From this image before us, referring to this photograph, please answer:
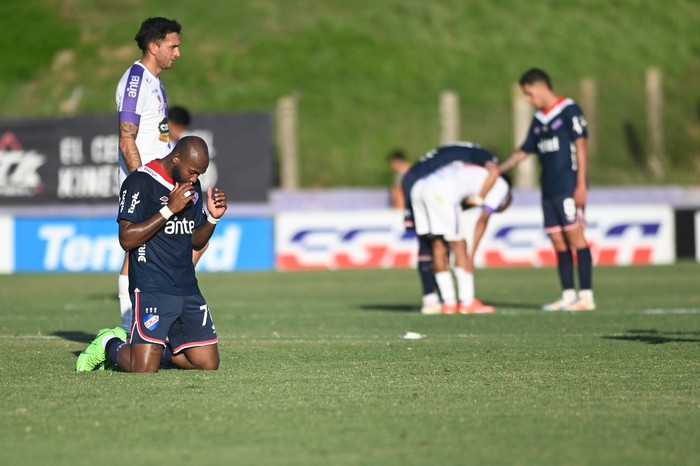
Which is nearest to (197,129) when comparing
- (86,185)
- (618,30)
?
(86,185)

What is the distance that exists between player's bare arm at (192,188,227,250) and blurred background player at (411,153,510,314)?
453 cm

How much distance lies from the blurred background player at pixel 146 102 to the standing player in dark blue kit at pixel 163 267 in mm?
1046

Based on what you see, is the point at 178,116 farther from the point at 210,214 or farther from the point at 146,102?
the point at 210,214

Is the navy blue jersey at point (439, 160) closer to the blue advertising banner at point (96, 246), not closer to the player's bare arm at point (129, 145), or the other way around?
the player's bare arm at point (129, 145)

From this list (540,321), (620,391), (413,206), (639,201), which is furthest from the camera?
(639,201)

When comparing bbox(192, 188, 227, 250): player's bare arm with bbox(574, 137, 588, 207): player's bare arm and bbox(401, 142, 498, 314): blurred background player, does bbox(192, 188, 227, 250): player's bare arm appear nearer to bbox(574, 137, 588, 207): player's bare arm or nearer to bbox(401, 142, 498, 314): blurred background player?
bbox(401, 142, 498, 314): blurred background player

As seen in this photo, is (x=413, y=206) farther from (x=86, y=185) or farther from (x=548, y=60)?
(x=548, y=60)

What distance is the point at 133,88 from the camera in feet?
29.2

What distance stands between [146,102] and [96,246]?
41.5 ft

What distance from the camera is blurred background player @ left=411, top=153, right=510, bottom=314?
12.3 m

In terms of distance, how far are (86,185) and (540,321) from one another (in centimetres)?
1277

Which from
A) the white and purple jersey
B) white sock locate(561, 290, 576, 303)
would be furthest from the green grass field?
the white and purple jersey

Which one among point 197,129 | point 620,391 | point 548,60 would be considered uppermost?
point 548,60

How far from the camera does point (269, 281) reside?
720 inches
